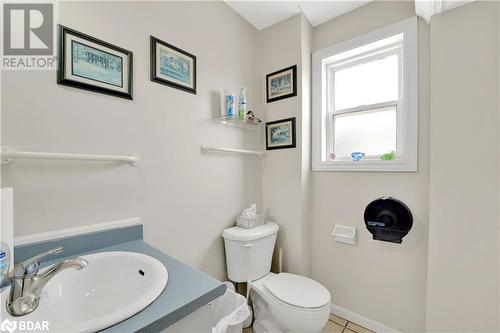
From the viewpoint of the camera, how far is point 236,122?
5.47 feet

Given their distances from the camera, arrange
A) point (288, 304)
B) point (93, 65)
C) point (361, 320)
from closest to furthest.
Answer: point (93, 65) < point (288, 304) < point (361, 320)

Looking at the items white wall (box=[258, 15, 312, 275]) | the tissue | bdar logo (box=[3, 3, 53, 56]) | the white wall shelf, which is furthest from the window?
bdar logo (box=[3, 3, 53, 56])

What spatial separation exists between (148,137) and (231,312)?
1097 millimetres

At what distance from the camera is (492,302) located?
114 centimetres

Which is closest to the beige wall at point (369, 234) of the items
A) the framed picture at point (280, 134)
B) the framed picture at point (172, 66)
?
the framed picture at point (280, 134)

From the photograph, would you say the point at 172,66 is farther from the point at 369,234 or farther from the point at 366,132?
the point at 369,234

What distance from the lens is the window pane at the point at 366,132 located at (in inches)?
63.9

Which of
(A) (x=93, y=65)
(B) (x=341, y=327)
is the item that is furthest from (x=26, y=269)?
(B) (x=341, y=327)

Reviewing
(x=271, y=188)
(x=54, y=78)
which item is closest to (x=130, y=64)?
(x=54, y=78)

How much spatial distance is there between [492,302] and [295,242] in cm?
109

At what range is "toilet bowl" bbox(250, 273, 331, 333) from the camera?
1257 millimetres

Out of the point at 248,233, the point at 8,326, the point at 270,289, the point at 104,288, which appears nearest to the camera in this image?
the point at 8,326

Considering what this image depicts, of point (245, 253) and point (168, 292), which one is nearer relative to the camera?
point (168, 292)

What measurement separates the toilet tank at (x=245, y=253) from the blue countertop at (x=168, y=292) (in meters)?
0.63
